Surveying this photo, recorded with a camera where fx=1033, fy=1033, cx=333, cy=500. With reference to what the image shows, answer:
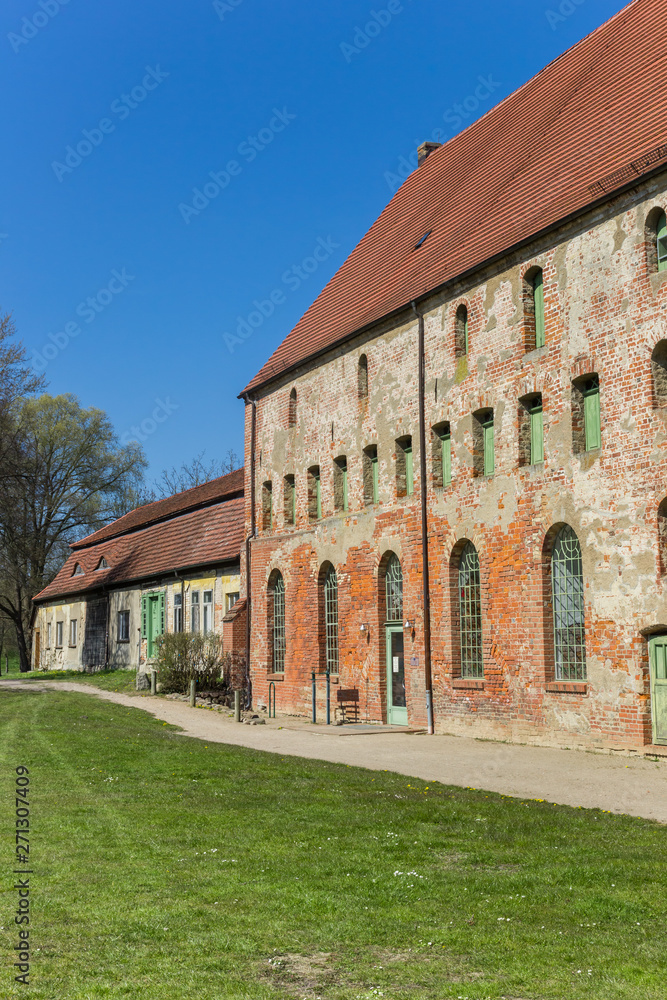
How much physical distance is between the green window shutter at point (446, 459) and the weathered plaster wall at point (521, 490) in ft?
0.88

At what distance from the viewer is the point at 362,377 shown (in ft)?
83.9

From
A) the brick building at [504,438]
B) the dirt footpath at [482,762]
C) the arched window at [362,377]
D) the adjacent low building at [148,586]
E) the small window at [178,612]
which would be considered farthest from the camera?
the small window at [178,612]

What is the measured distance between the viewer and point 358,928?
6539 millimetres

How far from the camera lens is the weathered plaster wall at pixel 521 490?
16516 millimetres

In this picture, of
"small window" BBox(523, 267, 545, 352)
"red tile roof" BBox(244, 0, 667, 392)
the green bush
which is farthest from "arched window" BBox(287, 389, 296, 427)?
"small window" BBox(523, 267, 545, 352)

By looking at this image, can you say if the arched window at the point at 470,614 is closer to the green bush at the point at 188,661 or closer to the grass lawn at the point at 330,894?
the grass lawn at the point at 330,894

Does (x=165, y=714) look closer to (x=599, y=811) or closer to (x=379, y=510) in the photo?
(x=379, y=510)

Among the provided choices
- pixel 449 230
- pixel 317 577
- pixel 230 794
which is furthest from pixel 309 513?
pixel 230 794

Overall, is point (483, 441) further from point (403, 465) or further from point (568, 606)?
point (568, 606)

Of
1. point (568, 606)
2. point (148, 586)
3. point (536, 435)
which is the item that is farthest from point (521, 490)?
point (148, 586)

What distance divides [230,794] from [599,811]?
166 inches

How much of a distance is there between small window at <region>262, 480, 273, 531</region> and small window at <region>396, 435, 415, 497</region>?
8022 mm

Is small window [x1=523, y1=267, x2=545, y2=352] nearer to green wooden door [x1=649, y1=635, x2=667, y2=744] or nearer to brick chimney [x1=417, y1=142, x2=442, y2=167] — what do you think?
green wooden door [x1=649, y1=635, x2=667, y2=744]

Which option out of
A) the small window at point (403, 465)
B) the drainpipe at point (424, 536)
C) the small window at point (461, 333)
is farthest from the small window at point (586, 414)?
the small window at point (403, 465)
